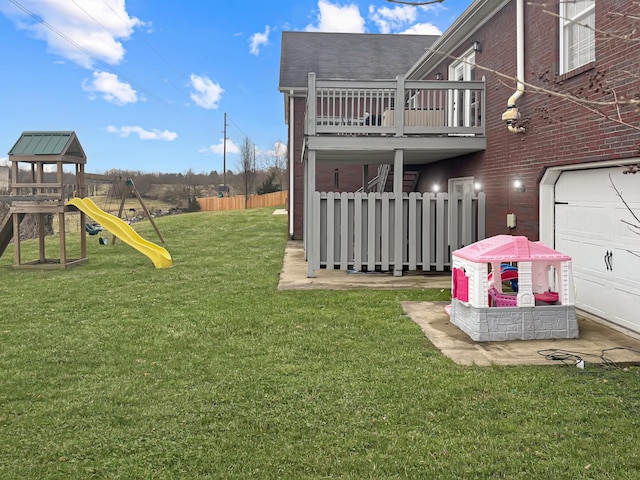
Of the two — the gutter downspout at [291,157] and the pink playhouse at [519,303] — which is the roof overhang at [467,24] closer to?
the pink playhouse at [519,303]

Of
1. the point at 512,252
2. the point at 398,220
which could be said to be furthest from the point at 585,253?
the point at 398,220

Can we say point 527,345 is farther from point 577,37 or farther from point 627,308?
point 577,37

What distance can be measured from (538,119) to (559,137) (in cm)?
72

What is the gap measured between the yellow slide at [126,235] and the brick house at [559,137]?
4.42 meters

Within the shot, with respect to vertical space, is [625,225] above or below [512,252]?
above

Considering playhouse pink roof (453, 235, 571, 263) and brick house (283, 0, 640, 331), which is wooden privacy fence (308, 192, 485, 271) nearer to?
brick house (283, 0, 640, 331)

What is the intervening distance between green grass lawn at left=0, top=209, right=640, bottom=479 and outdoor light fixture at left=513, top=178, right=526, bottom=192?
3.07 meters

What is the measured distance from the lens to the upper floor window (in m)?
6.51

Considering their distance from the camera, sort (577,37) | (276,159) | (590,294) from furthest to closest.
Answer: (276,159), (577,37), (590,294)

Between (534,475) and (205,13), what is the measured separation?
44.6 metres

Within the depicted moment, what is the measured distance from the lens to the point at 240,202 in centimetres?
4141

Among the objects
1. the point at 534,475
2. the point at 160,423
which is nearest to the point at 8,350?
the point at 160,423

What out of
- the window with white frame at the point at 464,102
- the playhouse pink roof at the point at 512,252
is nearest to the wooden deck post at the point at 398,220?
the window with white frame at the point at 464,102

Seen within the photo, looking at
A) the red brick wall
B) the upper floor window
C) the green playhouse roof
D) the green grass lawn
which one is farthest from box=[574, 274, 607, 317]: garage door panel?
the green playhouse roof
